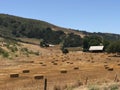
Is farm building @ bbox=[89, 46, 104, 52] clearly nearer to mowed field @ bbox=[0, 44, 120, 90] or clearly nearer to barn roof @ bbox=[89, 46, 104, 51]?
barn roof @ bbox=[89, 46, 104, 51]

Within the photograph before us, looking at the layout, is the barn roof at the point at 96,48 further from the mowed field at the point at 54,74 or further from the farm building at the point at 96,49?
the mowed field at the point at 54,74

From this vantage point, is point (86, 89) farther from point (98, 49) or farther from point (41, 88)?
point (98, 49)

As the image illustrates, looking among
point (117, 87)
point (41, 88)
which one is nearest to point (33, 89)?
point (41, 88)

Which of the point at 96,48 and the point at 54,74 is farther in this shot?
the point at 96,48

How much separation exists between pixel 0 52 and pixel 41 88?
42.6 metres

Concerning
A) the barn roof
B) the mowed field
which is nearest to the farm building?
the barn roof

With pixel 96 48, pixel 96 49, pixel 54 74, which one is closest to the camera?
pixel 54 74

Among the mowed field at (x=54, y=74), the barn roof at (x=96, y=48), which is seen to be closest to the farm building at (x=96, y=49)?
the barn roof at (x=96, y=48)

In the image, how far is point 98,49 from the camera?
138 metres

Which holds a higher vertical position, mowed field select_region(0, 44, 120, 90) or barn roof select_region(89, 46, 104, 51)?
mowed field select_region(0, 44, 120, 90)

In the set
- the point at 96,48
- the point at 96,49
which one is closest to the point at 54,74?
the point at 96,49

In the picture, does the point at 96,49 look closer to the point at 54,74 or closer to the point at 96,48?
the point at 96,48

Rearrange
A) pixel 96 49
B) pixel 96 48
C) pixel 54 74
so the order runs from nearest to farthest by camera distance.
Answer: pixel 54 74, pixel 96 49, pixel 96 48

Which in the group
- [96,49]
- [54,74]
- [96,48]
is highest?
[54,74]
